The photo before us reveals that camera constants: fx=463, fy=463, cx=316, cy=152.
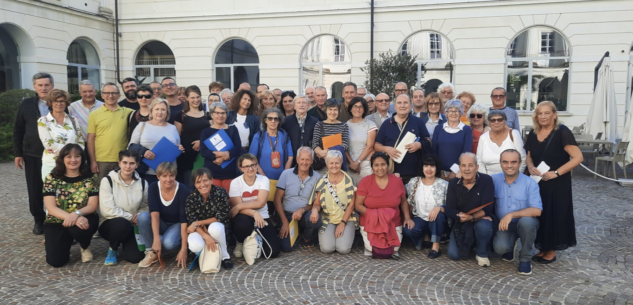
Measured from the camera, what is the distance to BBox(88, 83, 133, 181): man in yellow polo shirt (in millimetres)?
5574

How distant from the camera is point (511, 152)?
4.89m

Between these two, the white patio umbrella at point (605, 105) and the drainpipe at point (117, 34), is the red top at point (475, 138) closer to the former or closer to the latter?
the white patio umbrella at point (605, 105)

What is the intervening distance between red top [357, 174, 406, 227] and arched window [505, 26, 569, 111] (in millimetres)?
11895

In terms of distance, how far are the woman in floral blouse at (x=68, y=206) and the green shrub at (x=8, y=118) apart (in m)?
9.47

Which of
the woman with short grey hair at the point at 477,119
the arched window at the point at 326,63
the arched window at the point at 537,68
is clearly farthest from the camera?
the arched window at the point at 326,63

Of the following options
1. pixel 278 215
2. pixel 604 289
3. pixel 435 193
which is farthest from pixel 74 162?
pixel 604 289

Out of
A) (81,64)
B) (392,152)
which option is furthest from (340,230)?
(81,64)

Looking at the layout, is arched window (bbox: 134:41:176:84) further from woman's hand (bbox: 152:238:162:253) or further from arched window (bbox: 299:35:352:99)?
woman's hand (bbox: 152:238:162:253)

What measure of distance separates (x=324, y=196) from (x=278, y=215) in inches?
29.5

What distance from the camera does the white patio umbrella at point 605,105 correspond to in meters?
11.4

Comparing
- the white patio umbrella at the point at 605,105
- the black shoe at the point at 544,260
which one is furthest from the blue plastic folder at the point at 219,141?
the white patio umbrella at the point at 605,105

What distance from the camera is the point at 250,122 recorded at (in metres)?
6.24

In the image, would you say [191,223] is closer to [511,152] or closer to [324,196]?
[324,196]

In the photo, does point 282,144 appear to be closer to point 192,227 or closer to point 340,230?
point 340,230
